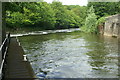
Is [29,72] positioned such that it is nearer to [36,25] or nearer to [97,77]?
[97,77]

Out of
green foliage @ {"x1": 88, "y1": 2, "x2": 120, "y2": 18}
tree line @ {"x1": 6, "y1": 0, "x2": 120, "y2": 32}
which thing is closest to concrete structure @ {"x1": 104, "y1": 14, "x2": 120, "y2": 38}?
tree line @ {"x1": 6, "y1": 0, "x2": 120, "y2": 32}

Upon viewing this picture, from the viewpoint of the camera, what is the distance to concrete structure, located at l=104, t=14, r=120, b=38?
26.9 m

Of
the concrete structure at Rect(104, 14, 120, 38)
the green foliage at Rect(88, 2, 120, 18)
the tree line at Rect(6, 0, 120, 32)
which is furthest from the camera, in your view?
the green foliage at Rect(88, 2, 120, 18)

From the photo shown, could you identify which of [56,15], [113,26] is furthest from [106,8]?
[56,15]

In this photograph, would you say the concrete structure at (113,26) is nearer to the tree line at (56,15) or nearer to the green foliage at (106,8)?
the tree line at (56,15)

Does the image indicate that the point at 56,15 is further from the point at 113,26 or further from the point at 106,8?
the point at 113,26

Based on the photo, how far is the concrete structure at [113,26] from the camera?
1060 inches

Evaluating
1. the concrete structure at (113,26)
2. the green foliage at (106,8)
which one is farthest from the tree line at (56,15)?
the concrete structure at (113,26)

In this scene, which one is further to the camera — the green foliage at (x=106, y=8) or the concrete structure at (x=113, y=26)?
the green foliage at (x=106, y=8)

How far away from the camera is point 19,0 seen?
1402cm

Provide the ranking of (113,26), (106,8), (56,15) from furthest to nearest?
1. (56,15)
2. (106,8)
3. (113,26)

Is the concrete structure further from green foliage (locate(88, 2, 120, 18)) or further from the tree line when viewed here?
green foliage (locate(88, 2, 120, 18))

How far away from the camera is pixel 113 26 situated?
28.9 m

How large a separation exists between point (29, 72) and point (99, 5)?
39950 mm
